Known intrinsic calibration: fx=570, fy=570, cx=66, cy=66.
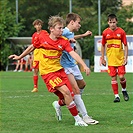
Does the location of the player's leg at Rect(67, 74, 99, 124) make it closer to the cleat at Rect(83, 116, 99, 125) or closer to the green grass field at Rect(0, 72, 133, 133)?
the cleat at Rect(83, 116, 99, 125)

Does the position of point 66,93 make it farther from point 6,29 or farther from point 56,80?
point 6,29

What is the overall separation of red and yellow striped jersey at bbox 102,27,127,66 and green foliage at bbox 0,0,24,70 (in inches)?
975

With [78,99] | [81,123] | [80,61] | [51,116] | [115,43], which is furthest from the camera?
[115,43]

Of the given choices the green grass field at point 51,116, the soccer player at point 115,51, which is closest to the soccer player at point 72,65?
the green grass field at point 51,116

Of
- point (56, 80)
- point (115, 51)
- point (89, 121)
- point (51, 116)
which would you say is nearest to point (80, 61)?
point (56, 80)

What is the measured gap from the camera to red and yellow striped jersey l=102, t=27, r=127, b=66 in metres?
13.4

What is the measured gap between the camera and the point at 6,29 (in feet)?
131

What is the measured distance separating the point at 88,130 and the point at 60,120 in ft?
4.57

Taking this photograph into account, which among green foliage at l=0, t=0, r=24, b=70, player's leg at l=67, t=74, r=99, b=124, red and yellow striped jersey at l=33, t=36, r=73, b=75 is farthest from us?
green foliage at l=0, t=0, r=24, b=70

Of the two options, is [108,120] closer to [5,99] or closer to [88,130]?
[88,130]

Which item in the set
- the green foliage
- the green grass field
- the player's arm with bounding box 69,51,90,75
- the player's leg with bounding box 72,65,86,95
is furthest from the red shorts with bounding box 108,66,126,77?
the green foliage

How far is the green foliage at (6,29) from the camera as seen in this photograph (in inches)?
1503

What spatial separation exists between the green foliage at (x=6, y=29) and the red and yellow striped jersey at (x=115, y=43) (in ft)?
81.3

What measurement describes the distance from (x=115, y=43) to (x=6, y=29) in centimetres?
2699
